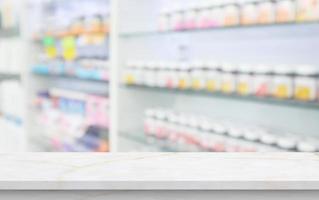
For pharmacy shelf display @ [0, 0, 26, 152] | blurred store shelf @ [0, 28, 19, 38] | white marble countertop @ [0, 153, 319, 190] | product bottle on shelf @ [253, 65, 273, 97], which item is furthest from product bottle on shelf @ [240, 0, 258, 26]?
blurred store shelf @ [0, 28, 19, 38]

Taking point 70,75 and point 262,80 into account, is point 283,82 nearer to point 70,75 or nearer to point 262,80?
point 262,80

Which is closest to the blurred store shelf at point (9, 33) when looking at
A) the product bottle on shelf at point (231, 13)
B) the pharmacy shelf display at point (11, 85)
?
the pharmacy shelf display at point (11, 85)

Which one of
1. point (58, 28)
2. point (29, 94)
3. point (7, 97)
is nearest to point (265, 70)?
point (58, 28)

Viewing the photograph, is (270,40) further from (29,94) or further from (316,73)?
(29,94)

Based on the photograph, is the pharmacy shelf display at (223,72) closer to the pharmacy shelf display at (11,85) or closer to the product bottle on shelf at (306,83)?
the product bottle on shelf at (306,83)

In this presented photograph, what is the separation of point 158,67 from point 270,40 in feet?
2.67

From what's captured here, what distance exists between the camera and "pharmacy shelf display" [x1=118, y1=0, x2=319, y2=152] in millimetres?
2781

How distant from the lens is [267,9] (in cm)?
287

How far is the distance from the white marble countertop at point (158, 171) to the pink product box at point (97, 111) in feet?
9.07

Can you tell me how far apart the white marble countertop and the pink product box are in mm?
2765

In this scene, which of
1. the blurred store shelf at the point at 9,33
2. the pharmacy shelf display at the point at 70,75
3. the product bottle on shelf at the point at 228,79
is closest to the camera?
the product bottle on shelf at the point at 228,79

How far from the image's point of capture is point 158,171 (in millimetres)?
1376

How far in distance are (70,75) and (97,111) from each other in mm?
589

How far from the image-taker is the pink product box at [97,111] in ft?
14.4
